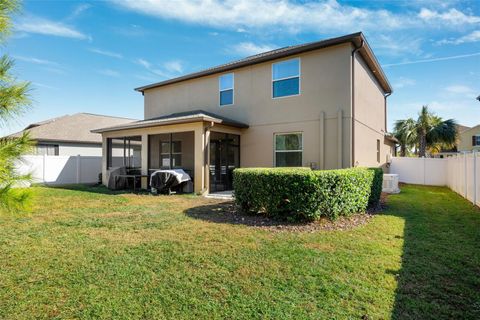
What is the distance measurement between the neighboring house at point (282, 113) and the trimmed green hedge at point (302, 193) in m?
3.76

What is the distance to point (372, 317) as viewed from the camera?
270 cm

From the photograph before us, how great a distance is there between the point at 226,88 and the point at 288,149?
4621mm

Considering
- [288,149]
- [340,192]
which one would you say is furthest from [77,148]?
[340,192]

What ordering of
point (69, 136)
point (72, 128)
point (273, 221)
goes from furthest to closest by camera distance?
1. point (72, 128)
2. point (69, 136)
3. point (273, 221)

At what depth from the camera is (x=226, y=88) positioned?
13492 millimetres

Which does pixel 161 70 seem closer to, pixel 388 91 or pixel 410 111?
pixel 388 91

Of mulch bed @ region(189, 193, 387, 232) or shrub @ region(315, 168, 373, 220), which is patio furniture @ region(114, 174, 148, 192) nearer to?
mulch bed @ region(189, 193, 387, 232)

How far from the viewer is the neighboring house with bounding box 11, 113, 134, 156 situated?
19.6 m

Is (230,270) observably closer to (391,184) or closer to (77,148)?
(391,184)

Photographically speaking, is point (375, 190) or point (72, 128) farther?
point (72, 128)

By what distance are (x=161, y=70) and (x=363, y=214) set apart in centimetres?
1438

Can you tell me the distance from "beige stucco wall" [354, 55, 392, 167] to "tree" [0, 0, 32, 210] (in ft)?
35.0

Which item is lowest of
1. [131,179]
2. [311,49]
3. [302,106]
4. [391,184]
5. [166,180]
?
[391,184]

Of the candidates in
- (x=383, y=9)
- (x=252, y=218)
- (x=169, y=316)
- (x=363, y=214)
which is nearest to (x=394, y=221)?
(x=363, y=214)
